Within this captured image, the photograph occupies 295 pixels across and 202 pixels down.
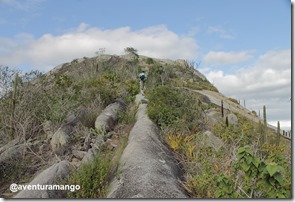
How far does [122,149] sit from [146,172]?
179 cm

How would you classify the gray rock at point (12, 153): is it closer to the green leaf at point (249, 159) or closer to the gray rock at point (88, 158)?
the gray rock at point (88, 158)

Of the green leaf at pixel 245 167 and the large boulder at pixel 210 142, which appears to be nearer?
the green leaf at pixel 245 167

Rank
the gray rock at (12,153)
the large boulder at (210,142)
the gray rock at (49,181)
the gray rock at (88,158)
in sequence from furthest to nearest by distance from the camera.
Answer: the large boulder at (210,142)
the gray rock at (12,153)
the gray rock at (88,158)
the gray rock at (49,181)

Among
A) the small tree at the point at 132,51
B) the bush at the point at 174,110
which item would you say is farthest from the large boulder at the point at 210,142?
the small tree at the point at 132,51

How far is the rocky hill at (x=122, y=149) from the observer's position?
15.3ft

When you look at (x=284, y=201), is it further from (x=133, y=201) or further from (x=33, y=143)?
(x=33, y=143)

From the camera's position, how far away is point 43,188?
4965mm

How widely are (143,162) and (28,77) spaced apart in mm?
5700

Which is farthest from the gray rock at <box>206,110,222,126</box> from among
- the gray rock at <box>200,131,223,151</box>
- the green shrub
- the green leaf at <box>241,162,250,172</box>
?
the green leaf at <box>241,162,250,172</box>

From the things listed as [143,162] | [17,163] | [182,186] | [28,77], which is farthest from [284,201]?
[28,77]

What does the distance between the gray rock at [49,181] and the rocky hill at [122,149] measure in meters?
0.01

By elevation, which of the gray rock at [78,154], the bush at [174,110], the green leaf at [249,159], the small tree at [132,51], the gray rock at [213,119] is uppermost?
the small tree at [132,51]

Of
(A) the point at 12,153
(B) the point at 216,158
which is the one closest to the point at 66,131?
(A) the point at 12,153

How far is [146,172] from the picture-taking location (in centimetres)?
511
